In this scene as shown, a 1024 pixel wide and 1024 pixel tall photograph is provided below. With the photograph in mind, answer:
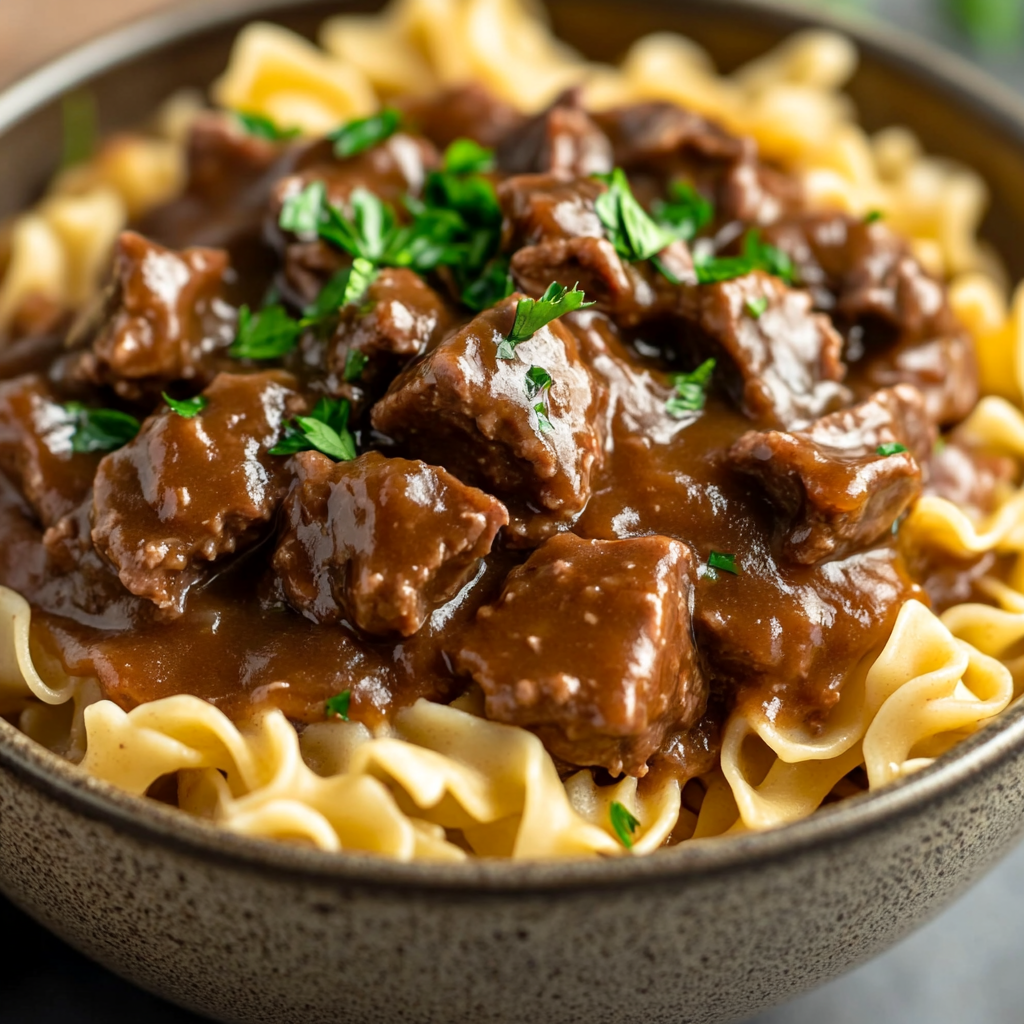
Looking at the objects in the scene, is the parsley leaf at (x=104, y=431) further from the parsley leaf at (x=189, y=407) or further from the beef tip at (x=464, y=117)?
the beef tip at (x=464, y=117)

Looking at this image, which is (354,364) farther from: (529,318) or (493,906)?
(493,906)

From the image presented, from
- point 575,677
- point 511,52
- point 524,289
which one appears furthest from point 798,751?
point 511,52

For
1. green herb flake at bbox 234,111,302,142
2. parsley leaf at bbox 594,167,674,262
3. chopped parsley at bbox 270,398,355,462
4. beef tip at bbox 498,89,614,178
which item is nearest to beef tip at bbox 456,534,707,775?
chopped parsley at bbox 270,398,355,462

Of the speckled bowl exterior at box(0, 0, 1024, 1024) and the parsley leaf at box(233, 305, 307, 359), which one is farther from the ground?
the parsley leaf at box(233, 305, 307, 359)

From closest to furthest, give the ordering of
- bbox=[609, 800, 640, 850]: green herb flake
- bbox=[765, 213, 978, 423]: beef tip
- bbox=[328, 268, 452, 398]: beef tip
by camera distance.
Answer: bbox=[609, 800, 640, 850]: green herb flake, bbox=[328, 268, 452, 398]: beef tip, bbox=[765, 213, 978, 423]: beef tip

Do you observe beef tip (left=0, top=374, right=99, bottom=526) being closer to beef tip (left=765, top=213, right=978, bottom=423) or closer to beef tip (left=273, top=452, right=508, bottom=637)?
beef tip (left=273, top=452, right=508, bottom=637)

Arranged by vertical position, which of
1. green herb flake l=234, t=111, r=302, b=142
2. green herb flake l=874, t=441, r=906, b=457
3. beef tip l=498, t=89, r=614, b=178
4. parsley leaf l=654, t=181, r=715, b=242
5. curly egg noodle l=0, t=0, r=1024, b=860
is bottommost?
curly egg noodle l=0, t=0, r=1024, b=860

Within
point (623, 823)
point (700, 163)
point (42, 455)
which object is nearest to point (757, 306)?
point (700, 163)
